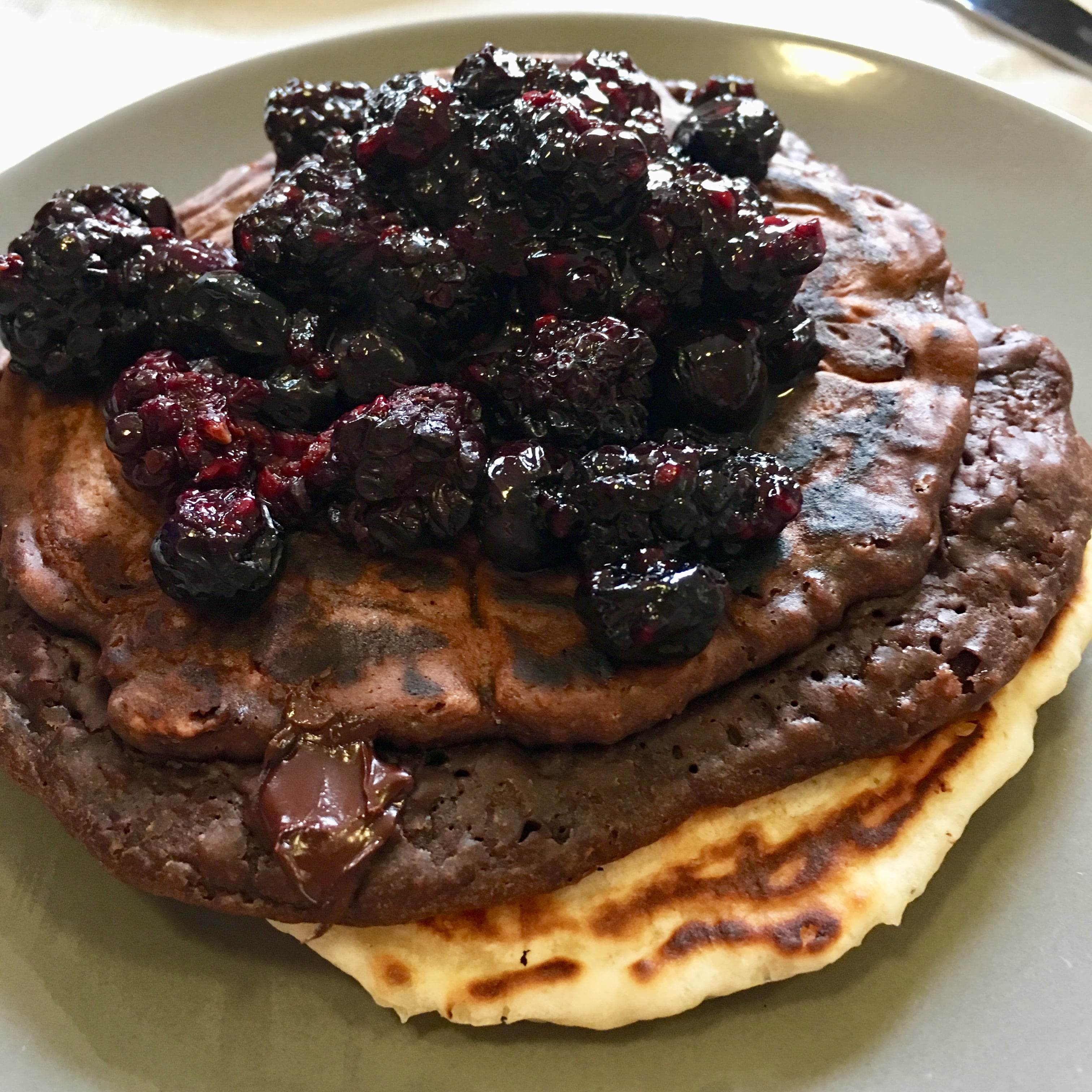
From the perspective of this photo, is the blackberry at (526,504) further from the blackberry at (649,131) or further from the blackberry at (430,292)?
the blackberry at (649,131)

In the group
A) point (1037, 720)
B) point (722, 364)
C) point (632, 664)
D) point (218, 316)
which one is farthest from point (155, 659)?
point (1037, 720)

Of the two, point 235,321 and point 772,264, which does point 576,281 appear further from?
point 235,321

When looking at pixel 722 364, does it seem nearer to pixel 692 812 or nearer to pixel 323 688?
pixel 692 812

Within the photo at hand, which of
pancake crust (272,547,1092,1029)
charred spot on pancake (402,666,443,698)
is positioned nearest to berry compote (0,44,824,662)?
charred spot on pancake (402,666,443,698)

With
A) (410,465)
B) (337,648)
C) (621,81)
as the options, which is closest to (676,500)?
(410,465)

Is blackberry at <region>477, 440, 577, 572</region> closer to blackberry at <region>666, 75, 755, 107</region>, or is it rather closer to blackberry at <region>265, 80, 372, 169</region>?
blackberry at <region>265, 80, 372, 169</region>

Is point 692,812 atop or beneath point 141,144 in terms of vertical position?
beneath
